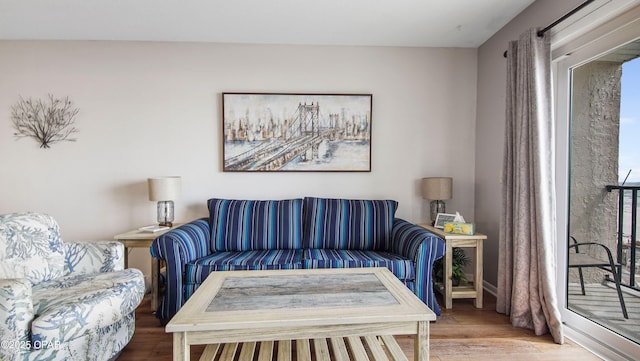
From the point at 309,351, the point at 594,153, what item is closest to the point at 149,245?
the point at 309,351

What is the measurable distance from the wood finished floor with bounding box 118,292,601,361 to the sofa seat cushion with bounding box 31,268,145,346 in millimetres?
354

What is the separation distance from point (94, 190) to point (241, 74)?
1.82 metres

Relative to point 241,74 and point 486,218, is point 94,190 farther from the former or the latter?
point 486,218

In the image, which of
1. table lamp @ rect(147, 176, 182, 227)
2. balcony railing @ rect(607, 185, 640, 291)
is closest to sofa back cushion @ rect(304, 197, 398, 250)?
table lamp @ rect(147, 176, 182, 227)

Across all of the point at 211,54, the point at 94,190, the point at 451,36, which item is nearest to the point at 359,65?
the point at 451,36

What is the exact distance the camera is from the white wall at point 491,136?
9.33 ft

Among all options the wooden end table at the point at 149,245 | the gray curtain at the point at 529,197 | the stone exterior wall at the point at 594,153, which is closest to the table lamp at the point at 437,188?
the gray curtain at the point at 529,197

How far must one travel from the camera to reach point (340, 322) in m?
1.31

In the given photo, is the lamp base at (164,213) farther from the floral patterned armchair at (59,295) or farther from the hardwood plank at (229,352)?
the hardwood plank at (229,352)

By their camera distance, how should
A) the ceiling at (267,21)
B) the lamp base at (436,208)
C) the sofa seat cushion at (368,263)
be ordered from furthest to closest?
the lamp base at (436,208) < the ceiling at (267,21) < the sofa seat cushion at (368,263)

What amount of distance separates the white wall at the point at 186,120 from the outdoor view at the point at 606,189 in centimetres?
117

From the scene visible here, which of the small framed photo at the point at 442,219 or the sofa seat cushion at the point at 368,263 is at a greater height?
the small framed photo at the point at 442,219

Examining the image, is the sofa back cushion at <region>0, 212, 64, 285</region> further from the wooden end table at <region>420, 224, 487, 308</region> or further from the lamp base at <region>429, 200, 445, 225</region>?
the lamp base at <region>429, 200, 445, 225</region>

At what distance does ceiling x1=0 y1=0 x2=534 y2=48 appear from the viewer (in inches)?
96.6
